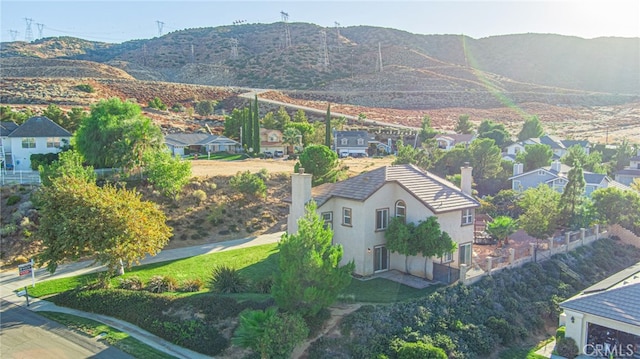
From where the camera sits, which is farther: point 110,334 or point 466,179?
point 466,179

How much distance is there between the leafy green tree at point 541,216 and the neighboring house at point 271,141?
41503 millimetres

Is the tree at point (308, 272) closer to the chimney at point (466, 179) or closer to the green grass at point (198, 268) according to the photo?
the green grass at point (198, 268)

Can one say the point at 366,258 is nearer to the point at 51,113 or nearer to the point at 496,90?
the point at 51,113

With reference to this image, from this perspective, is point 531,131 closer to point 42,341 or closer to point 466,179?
point 466,179

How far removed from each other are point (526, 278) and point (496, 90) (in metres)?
136

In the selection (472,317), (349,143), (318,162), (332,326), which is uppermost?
(349,143)

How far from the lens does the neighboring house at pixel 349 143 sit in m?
76.9

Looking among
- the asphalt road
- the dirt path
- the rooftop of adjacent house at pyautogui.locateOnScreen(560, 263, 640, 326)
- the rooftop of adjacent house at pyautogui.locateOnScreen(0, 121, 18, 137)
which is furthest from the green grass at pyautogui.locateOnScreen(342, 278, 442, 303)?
the rooftop of adjacent house at pyautogui.locateOnScreen(0, 121, 18, 137)

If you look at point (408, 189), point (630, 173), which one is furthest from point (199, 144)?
point (630, 173)

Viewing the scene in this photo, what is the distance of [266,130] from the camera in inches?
2982

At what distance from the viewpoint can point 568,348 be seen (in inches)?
914

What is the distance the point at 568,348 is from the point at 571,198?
17561mm

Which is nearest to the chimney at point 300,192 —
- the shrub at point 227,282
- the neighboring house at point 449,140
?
the shrub at point 227,282

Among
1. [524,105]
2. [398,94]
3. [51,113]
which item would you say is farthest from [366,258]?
[524,105]
